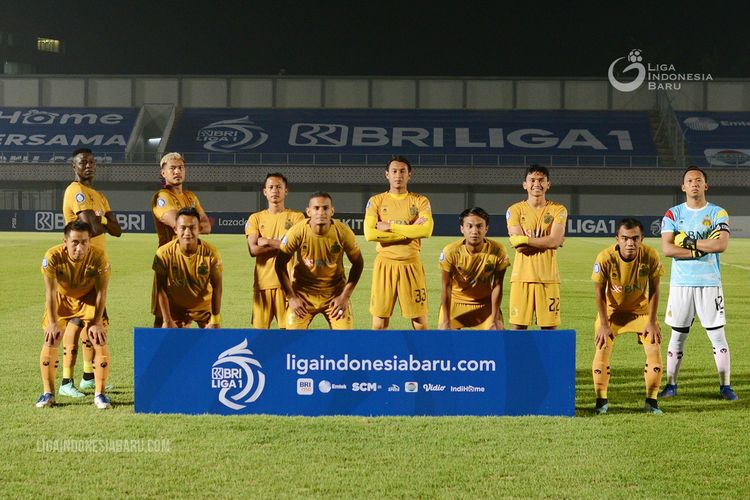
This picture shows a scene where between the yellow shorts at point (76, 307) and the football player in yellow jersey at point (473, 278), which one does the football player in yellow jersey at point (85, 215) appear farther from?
the football player in yellow jersey at point (473, 278)

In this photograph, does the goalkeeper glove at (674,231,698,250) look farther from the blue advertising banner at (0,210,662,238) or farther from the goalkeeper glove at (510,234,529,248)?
the blue advertising banner at (0,210,662,238)

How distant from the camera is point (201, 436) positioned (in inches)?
233

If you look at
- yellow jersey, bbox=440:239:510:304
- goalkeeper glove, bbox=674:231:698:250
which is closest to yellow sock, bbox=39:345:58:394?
yellow jersey, bbox=440:239:510:304

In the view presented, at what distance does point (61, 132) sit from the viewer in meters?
51.4

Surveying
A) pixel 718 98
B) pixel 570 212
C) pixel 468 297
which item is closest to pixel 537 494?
pixel 468 297

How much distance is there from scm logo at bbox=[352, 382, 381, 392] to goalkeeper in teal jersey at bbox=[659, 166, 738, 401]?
247cm

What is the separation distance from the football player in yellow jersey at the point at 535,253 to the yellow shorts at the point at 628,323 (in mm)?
1239

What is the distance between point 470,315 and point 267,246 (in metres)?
1.84

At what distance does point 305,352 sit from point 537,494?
2275 mm

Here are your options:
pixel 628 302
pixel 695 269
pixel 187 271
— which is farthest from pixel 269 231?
pixel 695 269

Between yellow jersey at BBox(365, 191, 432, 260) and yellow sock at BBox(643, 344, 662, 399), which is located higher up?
yellow jersey at BBox(365, 191, 432, 260)

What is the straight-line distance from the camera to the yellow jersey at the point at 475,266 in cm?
749

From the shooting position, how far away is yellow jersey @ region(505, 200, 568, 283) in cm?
819

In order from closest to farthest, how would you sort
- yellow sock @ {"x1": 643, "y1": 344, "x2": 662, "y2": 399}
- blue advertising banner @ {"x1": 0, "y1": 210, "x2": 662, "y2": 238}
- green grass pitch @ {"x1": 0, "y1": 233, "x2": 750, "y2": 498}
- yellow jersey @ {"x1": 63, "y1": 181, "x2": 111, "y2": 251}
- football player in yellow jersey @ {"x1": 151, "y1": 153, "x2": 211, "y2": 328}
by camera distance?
green grass pitch @ {"x1": 0, "y1": 233, "x2": 750, "y2": 498}
yellow sock @ {"x1": 643, "y1": 344, "x2": 662, "y2": 399}
yellow jersey @ {"x1": 63, "y1": 181, "x2": 111, "y2": 251}
football player in yellow jersey @ {"x1": 151, "y1": 153, "x2": 211, "y2": 328}
blue advertising banner @ {"x1": 0, "y1": 210, "x2": 662, "y2": 238}
